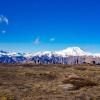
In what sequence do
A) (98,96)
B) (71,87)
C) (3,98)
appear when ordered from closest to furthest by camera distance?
(3,98) < (98,96) < (71,87)

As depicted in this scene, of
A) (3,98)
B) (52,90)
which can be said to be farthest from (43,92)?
(3,98)

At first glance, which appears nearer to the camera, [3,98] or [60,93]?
[3,98]

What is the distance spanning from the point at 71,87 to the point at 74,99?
854 centimetres

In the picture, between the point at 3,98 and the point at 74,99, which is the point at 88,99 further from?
the point at 3,98

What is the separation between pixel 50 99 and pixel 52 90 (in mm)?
7569

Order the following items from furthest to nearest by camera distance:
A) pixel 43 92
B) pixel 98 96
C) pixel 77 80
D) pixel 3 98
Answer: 1. pixel 77 80
2. pixel 43 92
3. pixel 98 96
4. pixel 3 98

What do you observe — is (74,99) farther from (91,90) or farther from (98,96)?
(91,90)

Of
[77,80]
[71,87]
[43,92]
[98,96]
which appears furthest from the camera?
[77,80]

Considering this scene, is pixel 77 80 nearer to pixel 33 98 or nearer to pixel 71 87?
pixel 71 87

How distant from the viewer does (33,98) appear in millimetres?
36344

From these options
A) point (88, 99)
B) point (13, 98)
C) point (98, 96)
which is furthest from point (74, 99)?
point (13, 98)

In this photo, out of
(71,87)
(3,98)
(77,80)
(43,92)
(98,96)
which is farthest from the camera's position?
(77,80)

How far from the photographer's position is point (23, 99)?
35.5 meters

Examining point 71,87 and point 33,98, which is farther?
point 71,87
